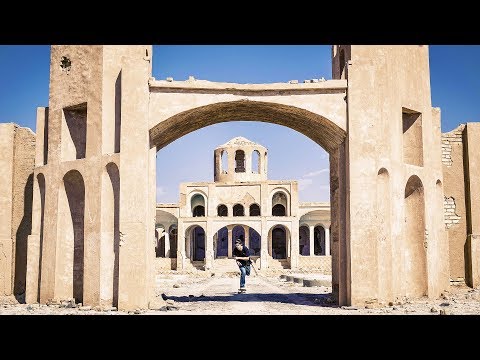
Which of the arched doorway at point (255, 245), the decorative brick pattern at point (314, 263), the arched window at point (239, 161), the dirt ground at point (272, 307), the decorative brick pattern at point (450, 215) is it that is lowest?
the decorative brick pattern at point (314, 263)

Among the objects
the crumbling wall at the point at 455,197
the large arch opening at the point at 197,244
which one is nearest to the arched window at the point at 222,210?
the large arch opening at the point at 197,244

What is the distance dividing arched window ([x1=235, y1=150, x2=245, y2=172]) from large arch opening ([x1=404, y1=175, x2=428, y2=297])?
28342 mm

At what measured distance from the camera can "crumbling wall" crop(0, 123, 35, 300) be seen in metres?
15.7

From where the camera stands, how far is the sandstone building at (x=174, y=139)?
→ 1208cm

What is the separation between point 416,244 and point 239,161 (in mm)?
29235

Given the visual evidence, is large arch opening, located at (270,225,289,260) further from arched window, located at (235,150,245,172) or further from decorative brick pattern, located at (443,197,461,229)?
decorative brick pattern, located at (443,197,461,229)

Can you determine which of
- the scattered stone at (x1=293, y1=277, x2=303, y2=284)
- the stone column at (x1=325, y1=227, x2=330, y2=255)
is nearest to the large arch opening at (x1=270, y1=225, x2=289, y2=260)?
the stone column at (x1=325, y1=227, x2=330, y2=255)

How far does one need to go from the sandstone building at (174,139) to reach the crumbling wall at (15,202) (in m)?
0.10

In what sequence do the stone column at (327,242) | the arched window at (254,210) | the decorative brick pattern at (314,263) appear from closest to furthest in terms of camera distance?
the decorative brick pattern at (314,263) < the stone column at (327,242) < the arched window at (254,210)

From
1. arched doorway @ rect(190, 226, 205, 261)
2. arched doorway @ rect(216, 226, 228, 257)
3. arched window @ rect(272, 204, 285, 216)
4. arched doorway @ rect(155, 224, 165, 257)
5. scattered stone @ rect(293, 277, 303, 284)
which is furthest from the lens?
arched doorway @ rect(190, 226, 205, 261)

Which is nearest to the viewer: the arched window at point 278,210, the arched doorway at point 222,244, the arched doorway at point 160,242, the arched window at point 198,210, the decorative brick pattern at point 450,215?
the decorative brick pattern at point 450,215

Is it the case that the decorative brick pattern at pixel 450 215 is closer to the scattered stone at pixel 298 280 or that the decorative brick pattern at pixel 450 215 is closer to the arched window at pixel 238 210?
the scattered stone at pixel 298 280
